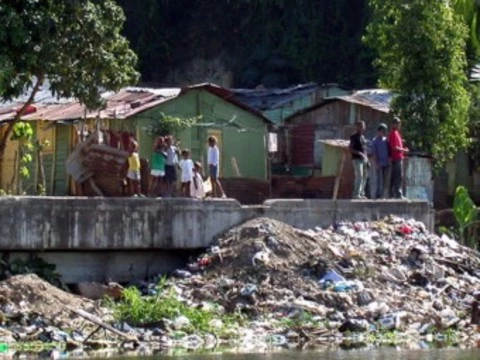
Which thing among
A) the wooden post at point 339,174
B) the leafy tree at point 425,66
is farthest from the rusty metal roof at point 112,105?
the wooden post at point 339,174

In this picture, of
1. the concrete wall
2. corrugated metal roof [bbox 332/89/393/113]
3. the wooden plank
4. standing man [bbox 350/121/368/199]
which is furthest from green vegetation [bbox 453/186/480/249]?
the wooden plank

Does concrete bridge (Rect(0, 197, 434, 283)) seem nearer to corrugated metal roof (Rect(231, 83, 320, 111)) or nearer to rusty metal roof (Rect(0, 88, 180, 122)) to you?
rusty metal roof (Rect(0, 88, 180, 122))

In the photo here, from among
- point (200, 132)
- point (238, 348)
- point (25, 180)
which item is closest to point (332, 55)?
point (200, 132)

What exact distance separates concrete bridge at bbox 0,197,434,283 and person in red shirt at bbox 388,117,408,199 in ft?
7.58

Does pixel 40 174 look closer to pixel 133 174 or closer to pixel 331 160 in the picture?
pixel 133 174

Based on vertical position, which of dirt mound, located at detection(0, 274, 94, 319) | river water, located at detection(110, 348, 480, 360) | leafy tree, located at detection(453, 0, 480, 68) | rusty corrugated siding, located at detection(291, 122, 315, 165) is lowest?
river water, located at detection(110, 348, 480, 360)

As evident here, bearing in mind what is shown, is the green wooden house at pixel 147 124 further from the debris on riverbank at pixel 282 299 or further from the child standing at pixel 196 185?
the debris on riverbank at pixel 282 299

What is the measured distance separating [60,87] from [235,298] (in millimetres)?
5534

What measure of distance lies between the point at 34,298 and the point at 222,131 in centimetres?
1486

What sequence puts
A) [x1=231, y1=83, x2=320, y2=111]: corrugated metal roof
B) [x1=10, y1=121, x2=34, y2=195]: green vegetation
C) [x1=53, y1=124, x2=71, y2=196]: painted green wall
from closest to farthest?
[x1=10, y1=121, x2=34, y2=195]: green vegetation < [x1=53, y1=124, x2=71, y2=196]: painted green wall < [x1=231, y1=83, x2=320, y2=111]: corrugated metal roof

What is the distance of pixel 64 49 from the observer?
1039 inches

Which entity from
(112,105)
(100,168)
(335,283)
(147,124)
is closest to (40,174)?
(112,105)

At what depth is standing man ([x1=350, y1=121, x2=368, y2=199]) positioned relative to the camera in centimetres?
2845

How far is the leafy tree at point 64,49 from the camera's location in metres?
25.3
